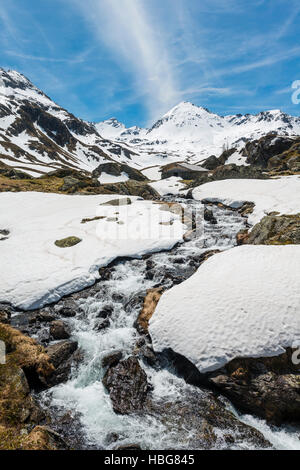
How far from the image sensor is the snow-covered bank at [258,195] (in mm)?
28336

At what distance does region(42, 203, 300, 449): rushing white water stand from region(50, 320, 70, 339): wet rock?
0.47 metres

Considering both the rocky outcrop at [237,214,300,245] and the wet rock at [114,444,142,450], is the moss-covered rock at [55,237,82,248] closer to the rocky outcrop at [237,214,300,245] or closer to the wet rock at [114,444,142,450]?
the rocky outcrop at [237,214,300,245]

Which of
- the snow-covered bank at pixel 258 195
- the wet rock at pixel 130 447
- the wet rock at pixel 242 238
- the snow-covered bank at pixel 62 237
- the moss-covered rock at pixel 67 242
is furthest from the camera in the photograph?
the snow-covered bank at pixel 258 195

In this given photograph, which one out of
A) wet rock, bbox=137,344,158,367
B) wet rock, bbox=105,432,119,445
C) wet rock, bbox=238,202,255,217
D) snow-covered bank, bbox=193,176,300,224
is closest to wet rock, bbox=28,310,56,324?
wet rock, bbox=137,344,158,367

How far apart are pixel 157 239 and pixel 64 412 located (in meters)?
16.2

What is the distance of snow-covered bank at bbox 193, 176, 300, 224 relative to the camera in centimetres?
2834

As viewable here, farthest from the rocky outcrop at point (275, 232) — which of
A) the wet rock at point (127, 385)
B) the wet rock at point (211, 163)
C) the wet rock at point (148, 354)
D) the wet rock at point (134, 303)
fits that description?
the wet rock at point (211, 163)

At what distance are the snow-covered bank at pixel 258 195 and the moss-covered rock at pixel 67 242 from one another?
20651mm

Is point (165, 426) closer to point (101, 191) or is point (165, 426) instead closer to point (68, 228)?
point (68, 228)

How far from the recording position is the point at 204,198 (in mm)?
42656

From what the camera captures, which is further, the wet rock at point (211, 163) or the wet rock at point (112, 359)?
the wet rock at point (211, 163)

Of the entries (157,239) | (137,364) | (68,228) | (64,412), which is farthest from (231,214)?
(64,412)

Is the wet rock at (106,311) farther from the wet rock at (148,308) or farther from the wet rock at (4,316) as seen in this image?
the wet rock at (4,316)

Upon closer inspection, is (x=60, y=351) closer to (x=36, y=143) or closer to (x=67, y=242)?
(x=67, y=242)
